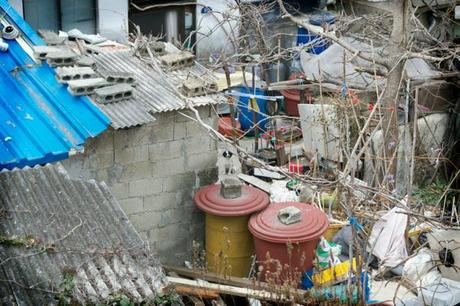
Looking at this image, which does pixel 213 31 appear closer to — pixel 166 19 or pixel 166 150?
pixel 166 19

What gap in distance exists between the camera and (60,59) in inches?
433

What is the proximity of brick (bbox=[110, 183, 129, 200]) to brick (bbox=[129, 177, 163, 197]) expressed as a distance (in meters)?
0.07

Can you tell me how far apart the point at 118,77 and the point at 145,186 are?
1.68m

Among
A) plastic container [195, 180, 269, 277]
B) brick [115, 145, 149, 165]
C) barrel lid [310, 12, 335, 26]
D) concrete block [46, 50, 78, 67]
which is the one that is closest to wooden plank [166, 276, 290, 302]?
plastic container [195, 180, 269, 277]

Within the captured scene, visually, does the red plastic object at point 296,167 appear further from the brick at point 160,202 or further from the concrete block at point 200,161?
the brick at point 160,202

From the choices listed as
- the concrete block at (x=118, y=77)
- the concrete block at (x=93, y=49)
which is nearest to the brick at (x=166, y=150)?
the concrete block at (x=118, y=77)

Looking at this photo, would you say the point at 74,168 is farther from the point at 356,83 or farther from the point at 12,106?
the point at 356,83

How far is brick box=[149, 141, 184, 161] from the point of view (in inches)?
429

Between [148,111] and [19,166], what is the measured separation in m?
2.16

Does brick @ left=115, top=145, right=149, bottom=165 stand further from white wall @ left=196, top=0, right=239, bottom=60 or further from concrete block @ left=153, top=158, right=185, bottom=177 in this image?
white wall @ left=196, top=0, right=239, bottom=60

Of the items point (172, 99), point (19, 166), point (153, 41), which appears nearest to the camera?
point (19, 166)

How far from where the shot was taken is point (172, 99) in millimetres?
10891

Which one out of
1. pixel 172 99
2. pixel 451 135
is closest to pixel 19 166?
pixel 172 99

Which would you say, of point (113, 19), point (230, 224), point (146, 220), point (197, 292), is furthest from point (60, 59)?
point (113, 19)
